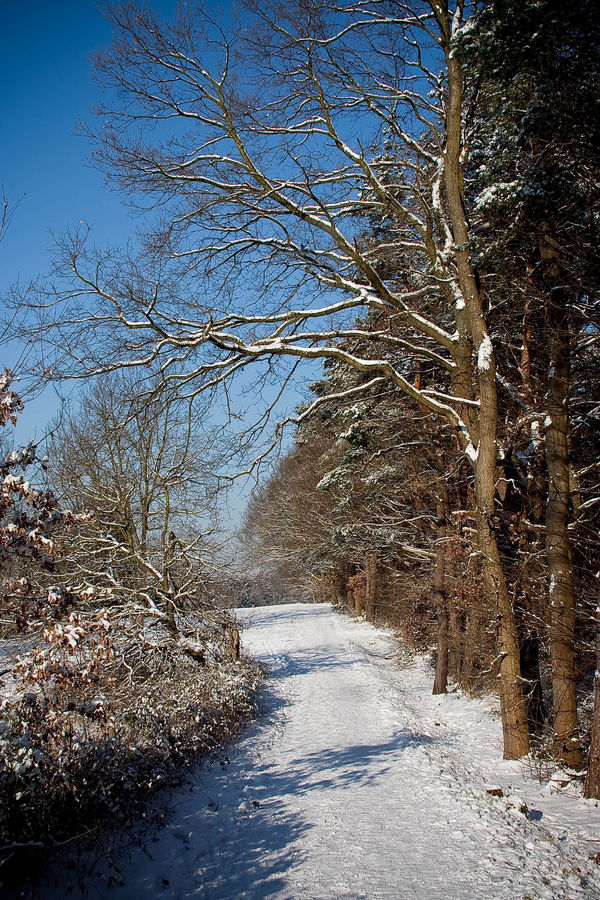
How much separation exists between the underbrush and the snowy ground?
1.17 ft

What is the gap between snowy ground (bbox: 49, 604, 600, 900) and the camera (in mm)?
4070

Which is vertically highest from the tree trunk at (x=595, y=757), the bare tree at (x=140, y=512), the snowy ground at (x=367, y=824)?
the bare tree at (x=140, y=512)

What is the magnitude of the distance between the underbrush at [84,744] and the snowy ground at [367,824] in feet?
1.17

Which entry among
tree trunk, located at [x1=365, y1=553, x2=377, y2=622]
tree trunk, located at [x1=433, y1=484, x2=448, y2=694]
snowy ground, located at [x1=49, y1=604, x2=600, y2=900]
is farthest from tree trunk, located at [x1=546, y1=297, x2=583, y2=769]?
tree trunk, located at [x1=365, y1=553, x2=377, y2=622]

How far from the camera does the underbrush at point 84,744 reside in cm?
377

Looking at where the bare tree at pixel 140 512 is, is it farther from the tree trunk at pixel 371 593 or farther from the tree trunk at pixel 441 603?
the tree trunk at pixel 371 593

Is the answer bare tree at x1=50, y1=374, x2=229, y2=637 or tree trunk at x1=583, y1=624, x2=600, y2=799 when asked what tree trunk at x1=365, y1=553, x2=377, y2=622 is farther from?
tree trunk at x1=583, y1=624, x2=600, y2=799

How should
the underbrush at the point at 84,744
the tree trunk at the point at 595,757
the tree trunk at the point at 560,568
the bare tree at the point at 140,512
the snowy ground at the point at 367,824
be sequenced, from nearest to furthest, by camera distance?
the underbrush at the point at 84,744
the snowy ground at the point at 367,824
the tree trunk at the point at 595,757
the tree trunk at the point at 560,568
the bare tree at the point at 140,512

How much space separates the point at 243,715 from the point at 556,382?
708 centimetres

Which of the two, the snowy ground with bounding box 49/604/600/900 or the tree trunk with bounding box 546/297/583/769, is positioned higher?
the tree trunk with bounding box 546/297/583/769

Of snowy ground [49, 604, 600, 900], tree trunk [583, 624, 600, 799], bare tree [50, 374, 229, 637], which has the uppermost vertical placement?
bare tree [50, 374, 229, 637]

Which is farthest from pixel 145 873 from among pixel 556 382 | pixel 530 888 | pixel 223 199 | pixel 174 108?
pixel 174 108

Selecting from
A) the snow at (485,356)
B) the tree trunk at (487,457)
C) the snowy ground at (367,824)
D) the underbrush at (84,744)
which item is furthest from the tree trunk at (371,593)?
the snow at (485,356)

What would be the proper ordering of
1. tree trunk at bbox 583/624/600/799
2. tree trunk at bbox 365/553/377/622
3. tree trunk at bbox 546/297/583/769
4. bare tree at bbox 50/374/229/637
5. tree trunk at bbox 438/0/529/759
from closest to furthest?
tree trunk at bbox 583/624/600/799, tree trunk at bbox 546/297/583/769, tree trunk at bbox 438/0/529/759, bare tree at bbox 50/374/229/637, tree trunk at bbox 365/553/377/622
